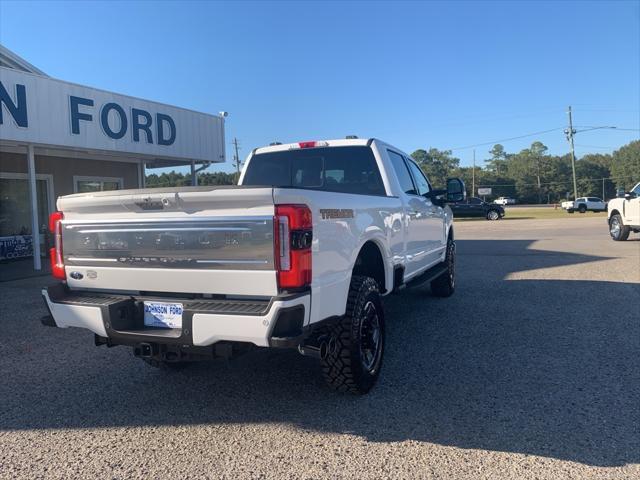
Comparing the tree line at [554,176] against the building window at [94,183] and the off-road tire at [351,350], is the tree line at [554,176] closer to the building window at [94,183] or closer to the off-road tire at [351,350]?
the building window at [94,183]

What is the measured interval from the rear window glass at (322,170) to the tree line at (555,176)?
10209 centimetres

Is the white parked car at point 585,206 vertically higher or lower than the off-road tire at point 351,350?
higher

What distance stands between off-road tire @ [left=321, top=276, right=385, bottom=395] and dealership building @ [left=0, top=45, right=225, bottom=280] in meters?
9.58

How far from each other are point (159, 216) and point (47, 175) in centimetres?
1311

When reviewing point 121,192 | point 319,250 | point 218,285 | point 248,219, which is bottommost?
point 218,285

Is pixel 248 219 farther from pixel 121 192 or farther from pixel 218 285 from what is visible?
pixel 121 192

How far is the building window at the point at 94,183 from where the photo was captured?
1551cm

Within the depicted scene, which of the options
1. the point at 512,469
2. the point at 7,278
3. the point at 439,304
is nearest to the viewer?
the point at 512,469

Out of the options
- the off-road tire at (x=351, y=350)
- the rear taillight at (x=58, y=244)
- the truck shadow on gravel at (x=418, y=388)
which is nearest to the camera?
the truck shadow on gravel at (x=418, y=388)

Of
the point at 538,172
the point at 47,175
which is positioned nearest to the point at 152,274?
the point at 47,175

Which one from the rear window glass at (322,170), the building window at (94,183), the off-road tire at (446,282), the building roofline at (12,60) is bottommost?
the off-road tire at (446,282)

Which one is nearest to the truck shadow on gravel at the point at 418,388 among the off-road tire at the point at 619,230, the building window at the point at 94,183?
the building window at the point at 94,183

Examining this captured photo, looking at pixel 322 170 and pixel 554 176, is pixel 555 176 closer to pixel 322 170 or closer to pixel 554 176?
pixel 554 176

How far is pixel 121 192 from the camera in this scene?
12.1 ft
